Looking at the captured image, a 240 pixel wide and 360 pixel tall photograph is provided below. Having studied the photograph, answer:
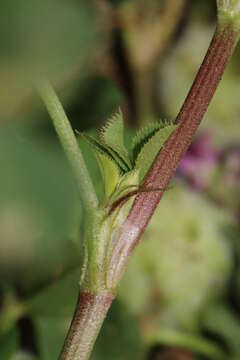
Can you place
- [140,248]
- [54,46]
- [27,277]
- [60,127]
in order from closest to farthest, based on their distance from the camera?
[54,46] → [60,127] → [27,277] → [140,248]

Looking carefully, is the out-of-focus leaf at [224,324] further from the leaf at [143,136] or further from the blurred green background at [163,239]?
the leaf at [143,136]

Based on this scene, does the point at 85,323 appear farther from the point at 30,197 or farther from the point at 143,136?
the point at 30,197

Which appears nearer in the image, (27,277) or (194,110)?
(194,110)

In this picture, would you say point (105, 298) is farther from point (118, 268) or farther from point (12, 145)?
point (12, 145)

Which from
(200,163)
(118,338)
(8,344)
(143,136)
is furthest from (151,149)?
(200,163)

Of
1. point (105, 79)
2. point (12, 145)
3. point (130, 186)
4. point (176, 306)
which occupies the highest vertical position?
point (105, 79)

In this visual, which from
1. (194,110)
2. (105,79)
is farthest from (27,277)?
(194,110)
